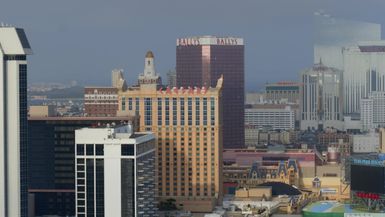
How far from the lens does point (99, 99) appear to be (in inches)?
1224

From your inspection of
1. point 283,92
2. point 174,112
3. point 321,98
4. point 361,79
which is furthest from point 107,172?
point 283,92

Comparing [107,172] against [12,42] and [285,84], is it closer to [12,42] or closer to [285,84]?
[12,42]

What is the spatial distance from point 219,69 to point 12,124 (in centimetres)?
1813

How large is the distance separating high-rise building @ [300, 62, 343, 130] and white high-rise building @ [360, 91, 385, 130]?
0.76 meters

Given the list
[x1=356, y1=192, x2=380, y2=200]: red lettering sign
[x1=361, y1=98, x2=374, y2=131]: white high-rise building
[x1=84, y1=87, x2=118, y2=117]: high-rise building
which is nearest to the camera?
[x1=356, y1=192, x2=380, y2=200]: red lettering sign

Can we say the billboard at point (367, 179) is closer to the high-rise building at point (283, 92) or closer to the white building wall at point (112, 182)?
the white building wall at point (112, 182)

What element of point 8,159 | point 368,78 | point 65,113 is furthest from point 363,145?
point 8,159

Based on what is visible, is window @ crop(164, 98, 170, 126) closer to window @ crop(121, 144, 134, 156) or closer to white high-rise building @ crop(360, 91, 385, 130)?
window @ crop(121, 144, 134, 156)

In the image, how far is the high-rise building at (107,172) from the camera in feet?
60.4

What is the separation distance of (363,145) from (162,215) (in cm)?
1073

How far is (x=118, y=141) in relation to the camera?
18.4m

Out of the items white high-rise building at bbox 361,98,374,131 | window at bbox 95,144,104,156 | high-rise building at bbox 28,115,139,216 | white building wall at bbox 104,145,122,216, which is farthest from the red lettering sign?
white high-rise building at bbox 361,98,374,131

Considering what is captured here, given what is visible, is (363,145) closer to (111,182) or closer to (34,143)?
(34,143)

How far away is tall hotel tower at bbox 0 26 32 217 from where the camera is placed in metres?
19.2
